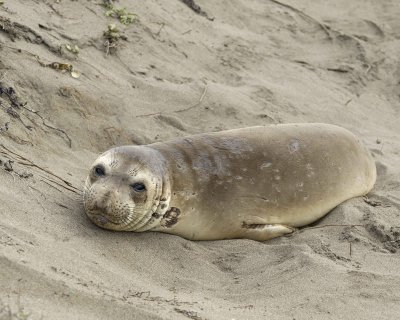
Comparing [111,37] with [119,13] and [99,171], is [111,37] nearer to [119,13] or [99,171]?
[119,13]

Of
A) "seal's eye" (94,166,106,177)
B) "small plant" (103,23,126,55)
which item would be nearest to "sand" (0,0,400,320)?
"small plant" (103,23,126,55)

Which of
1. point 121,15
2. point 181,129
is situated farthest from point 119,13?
point 181,129

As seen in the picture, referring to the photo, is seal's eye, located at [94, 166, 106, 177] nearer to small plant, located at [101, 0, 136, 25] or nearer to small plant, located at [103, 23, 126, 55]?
small plant, located at [103, 23, 126, 55]

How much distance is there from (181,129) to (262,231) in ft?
4.69

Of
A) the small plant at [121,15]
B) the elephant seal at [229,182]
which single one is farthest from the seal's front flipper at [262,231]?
the small plant at [121,15]

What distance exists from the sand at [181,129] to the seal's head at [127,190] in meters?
0.09

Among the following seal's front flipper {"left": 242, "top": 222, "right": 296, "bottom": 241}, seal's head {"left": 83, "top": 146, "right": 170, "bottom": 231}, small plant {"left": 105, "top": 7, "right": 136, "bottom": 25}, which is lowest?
seal's front flipper {"left": 242, "top": 222, "right": 296, "bottom": 241}

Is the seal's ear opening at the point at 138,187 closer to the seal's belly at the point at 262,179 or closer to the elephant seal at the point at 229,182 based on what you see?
the elephant seal at the point at 229,182

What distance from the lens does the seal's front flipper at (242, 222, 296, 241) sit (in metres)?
4.40

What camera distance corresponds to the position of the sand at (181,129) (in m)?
3.16

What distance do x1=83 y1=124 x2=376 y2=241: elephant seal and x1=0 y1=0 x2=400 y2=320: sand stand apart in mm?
105

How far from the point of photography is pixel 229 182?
14.5 ft

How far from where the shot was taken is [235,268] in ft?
12.6

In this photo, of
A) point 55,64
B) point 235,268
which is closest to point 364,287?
point 235,268
